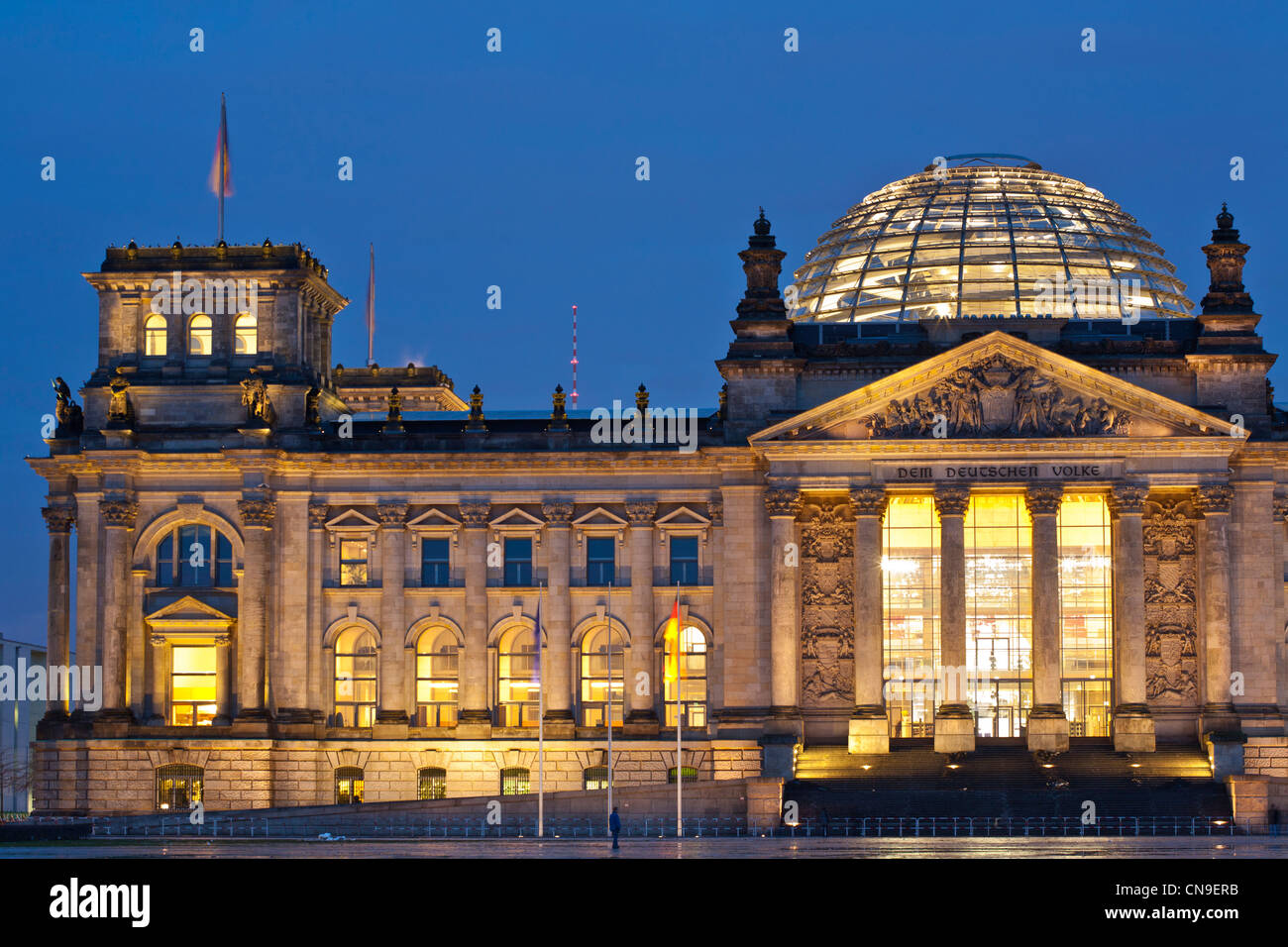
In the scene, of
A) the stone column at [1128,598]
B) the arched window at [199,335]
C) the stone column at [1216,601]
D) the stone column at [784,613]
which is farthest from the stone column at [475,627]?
the stone column at [1216,601]

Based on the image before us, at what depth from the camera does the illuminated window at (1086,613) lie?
8950 cm

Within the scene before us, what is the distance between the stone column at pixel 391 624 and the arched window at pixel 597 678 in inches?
304

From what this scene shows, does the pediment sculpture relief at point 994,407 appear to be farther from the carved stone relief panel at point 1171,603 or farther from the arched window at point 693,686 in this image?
the arched window at point 693,686

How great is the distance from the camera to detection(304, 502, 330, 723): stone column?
9288 centimetres

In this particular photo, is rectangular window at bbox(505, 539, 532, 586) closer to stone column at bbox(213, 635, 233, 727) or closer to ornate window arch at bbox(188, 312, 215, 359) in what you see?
stone column at bbox(213, 635, 233, 727)

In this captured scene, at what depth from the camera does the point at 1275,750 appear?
86375 mm

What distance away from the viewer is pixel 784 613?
88500 millimetres

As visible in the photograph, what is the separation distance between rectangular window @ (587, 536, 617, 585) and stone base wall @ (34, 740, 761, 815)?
716cm

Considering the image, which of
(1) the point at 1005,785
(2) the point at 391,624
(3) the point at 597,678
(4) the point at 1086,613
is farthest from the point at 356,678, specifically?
(4) the point at 1086,613

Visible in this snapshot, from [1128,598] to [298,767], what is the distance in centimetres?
3538

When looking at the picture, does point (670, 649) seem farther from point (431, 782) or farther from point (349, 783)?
point (349, 783)

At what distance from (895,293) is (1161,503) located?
61.7 ft
